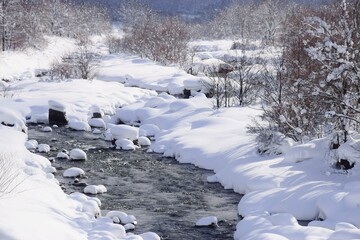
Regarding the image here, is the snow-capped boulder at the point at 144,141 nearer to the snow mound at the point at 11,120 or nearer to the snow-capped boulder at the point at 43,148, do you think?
the snow-capped boulder at the point at 43,148

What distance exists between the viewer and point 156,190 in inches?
614

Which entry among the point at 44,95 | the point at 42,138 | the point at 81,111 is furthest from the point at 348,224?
the point at 44,95

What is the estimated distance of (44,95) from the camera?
30.4 metres

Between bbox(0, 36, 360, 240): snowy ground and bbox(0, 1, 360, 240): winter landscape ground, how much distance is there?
31 mm

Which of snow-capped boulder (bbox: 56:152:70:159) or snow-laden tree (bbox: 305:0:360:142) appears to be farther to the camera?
snow-capped boulder (bbox: 56:152:70:159)

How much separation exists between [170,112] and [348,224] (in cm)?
1722

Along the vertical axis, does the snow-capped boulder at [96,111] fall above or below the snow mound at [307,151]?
below

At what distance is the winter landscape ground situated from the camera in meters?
11.1

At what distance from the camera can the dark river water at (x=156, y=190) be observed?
12.5 m

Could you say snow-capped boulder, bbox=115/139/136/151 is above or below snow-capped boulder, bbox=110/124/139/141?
below

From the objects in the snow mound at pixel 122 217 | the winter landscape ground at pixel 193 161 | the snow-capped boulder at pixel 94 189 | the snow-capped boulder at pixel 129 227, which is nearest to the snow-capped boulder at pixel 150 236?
the winter landscape ground at pixel 193 161

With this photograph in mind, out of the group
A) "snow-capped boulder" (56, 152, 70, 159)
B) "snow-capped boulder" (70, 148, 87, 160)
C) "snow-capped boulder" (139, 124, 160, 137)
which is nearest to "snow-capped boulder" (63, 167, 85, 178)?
"snow-capped boulder" (70, 148, 87, 160)

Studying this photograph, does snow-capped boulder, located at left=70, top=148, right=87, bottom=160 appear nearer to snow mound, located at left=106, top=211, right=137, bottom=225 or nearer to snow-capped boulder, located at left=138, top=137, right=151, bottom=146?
snow-capped boulder, located at left=138, top=137, right=151, bottom=146

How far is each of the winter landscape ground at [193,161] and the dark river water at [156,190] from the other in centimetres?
45
